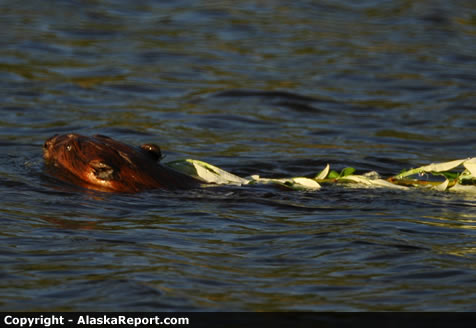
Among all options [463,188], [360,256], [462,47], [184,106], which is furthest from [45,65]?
[360,256]

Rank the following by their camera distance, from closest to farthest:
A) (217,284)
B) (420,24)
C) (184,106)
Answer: (217,284) → (184,106) → (420,24)

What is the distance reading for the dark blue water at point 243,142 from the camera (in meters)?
5.21

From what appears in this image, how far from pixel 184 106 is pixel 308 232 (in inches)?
234

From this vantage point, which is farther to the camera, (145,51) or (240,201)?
(145,51)

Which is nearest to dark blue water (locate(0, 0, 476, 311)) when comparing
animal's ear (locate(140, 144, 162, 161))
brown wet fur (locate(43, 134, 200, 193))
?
brown wet fur (locate(43, 134, 200, 193))

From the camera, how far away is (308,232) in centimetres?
634

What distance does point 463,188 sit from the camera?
24.2 ft

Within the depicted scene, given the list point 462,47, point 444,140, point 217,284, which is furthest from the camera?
point 462,47

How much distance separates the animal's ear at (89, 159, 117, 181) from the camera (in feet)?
23.6

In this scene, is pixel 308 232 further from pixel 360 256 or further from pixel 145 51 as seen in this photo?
pixel 145 51
